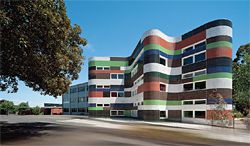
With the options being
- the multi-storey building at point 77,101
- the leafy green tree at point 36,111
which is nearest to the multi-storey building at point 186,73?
the multi-storey building at point 77,101

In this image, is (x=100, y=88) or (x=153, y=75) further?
(x=100, y=88)

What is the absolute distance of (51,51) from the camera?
576 inches

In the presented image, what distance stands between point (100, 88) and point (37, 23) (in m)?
42.0

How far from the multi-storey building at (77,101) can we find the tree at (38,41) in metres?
48.8

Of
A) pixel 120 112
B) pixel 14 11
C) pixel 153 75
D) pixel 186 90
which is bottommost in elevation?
pixel 120 112

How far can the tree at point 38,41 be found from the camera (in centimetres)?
1208

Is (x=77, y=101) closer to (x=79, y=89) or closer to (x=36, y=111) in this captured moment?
(x=79, y=89)

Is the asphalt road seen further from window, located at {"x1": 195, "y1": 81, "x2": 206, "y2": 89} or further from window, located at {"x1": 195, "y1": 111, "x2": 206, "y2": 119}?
window, located at {"x1": 195, "y1": 81, "x2": 206, "y2": 89}

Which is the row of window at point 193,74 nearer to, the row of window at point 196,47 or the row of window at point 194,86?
the row of window at point 194,86

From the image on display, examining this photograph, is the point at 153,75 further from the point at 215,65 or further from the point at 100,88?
the point at 100,88

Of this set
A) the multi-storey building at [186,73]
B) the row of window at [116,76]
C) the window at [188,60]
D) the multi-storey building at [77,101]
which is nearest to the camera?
the multi-storey building at [186,73]

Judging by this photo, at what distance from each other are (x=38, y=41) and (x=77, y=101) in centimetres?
5827

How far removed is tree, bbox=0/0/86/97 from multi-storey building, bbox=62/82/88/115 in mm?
48775

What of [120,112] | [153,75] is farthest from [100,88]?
[153,75]
